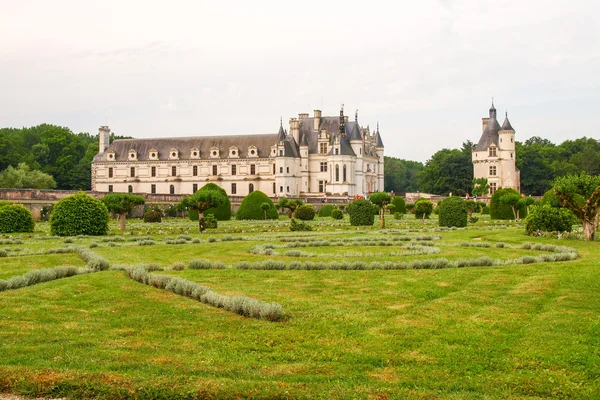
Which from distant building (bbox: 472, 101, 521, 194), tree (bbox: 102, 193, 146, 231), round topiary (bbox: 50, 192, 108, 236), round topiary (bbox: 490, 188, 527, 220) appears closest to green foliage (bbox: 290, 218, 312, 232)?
tree (bbox: 102, 193, 146, 231)

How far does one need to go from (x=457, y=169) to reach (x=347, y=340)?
279 feet

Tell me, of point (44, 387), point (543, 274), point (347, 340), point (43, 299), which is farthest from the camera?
point (543, 274)

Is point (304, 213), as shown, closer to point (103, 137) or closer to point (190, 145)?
point (190, 145)

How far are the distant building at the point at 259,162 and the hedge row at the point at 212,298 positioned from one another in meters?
65.6

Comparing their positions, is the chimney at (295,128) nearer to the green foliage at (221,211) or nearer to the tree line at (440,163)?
the tree line at (440,163)

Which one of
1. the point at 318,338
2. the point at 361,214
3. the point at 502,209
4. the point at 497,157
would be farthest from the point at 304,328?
the point at 497,157

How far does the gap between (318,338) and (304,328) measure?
0.50 metres

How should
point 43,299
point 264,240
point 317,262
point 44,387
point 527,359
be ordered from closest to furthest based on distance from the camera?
point 44,387 < point 527,359 < point 43,299 < point 317,262 < point 264,240

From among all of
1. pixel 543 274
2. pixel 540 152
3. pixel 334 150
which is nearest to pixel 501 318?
pixel 543 274

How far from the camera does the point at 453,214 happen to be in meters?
31.5

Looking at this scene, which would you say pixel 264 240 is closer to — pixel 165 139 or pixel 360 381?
pixel 360 381

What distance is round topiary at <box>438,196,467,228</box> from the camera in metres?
31.4

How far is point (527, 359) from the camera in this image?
7434 millimetres

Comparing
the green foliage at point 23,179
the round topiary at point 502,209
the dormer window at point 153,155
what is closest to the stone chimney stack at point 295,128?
the dormer window at point 153,155
